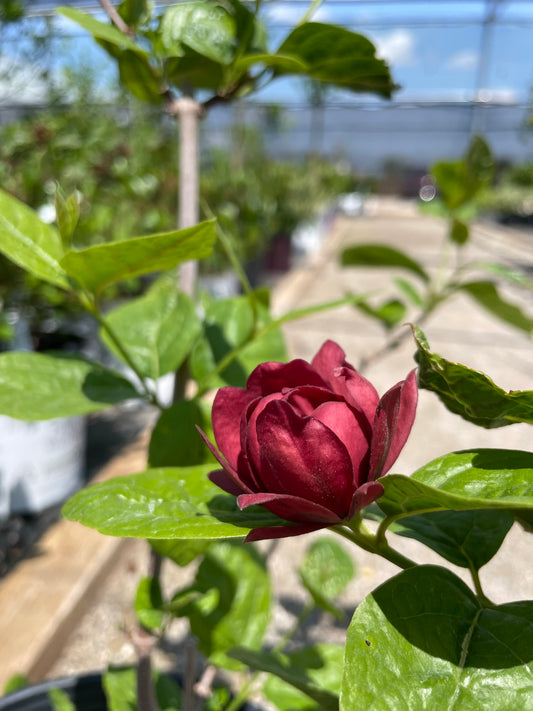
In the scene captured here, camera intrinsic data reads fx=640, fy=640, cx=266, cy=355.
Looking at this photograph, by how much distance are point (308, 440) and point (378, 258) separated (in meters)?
0.53

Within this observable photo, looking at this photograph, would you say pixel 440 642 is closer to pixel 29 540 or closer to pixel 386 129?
pixel 29 540

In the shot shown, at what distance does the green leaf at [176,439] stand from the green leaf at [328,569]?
0.32 meters

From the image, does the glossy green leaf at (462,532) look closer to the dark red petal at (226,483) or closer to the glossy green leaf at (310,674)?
the dark red petal at (226,483)

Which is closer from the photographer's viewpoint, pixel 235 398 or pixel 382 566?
pixel 235 398

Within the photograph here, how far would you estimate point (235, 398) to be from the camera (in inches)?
8.7

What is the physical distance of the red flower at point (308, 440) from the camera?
19 cm

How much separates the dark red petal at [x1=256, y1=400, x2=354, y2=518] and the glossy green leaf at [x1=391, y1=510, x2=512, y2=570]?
6cm

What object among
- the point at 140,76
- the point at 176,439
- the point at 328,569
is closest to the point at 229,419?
the point at 176,439

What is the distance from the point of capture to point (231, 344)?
1.37 feet

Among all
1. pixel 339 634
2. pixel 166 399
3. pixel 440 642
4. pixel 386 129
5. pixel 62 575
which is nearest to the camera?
pixel 440 642

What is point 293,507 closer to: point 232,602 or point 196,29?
point 196,29

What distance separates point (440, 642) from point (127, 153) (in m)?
2.12

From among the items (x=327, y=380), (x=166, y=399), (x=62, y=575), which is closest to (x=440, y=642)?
(x=327, y=380)

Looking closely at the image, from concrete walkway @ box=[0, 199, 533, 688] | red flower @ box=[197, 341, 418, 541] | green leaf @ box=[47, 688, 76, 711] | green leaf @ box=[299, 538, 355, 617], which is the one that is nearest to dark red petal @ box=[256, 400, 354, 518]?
red flower @ box=[197, 341, 418, 541]
